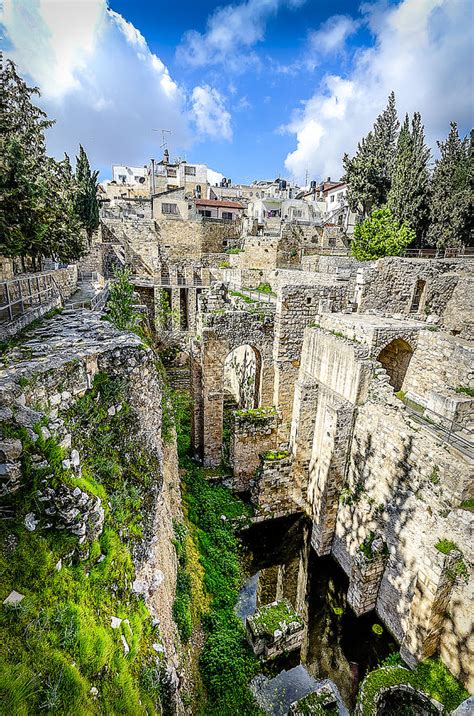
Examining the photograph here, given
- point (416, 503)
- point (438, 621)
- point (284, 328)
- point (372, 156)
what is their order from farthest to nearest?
1. point (372, 156)
2. point (284, 328)
3. point (416, 503)
4. point (438, 621)

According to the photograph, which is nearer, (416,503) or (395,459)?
(416,503)

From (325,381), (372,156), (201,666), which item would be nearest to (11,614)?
(201,666)

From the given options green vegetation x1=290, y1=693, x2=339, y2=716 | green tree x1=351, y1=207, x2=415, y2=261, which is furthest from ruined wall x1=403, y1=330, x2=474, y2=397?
green tree x1=351, y1=207, x2=415, y2=261

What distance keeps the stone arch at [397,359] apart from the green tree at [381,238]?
1298 centimetres

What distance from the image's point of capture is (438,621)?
24.9 feet

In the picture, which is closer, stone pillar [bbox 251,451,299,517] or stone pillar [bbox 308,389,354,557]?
stone pillar [bbox 308,389,354,557]

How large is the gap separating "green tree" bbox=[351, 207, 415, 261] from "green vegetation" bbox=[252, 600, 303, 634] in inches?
862

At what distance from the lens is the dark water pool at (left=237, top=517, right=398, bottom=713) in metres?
8.70

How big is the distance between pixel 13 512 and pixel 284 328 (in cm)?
1100

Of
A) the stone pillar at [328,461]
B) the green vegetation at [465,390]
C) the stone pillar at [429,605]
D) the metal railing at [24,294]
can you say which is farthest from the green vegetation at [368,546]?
the metal railing at [24,294]

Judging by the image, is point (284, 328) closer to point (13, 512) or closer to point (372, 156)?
point (13, 512)

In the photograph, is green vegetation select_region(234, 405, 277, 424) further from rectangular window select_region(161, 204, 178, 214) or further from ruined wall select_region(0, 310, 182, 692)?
rectangular window select_region(161, 204, 178, 214)

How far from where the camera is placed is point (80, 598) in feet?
11.9

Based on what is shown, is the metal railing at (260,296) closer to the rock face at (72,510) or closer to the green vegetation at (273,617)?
the green vegetation at (273,617)
